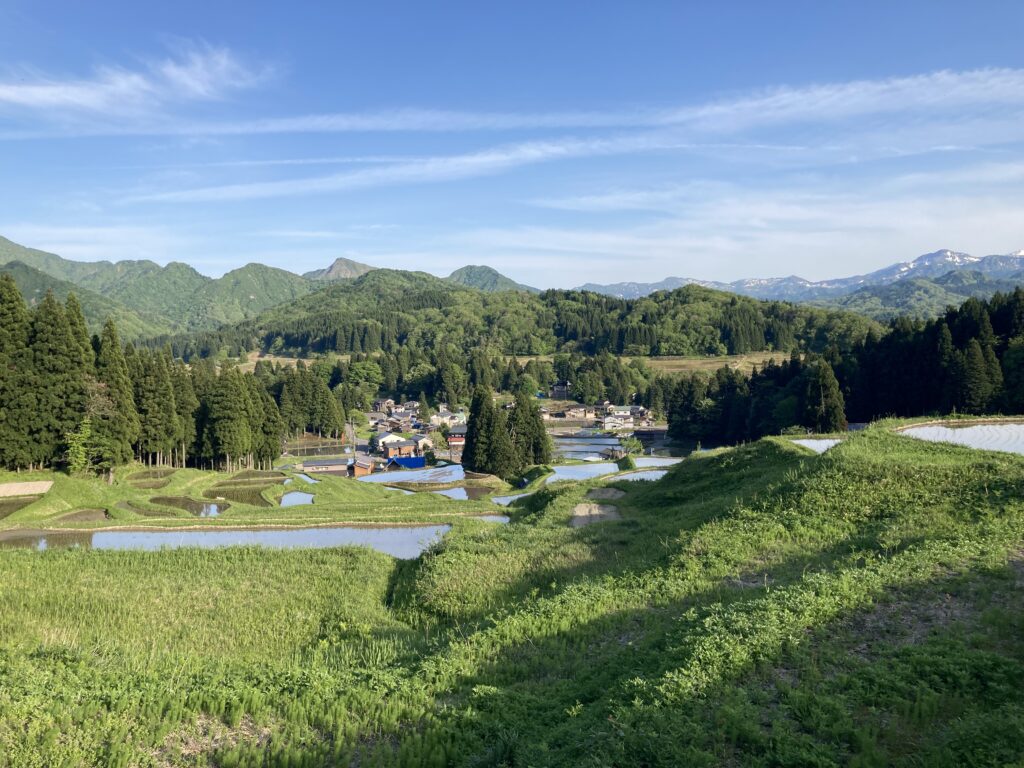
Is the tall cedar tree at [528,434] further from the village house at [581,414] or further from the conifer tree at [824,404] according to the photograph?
the village house at [581,414]

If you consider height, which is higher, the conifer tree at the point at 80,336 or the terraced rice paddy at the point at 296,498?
the conifer tree at the point at 80,336

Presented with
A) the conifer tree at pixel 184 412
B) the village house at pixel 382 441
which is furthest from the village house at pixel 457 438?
the conifer tree at pixel 184 412

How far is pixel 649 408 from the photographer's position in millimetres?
126500

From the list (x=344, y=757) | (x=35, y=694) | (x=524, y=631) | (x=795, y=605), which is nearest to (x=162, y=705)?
(x=35, y=694)

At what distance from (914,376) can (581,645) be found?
59.9m

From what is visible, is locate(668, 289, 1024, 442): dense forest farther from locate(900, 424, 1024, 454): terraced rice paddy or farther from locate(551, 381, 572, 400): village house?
locate(551, 381, 572, 400): village house

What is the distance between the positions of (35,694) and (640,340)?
178m

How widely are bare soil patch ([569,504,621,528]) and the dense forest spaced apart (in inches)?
1441

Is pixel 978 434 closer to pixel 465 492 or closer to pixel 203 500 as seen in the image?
pixel 465 492

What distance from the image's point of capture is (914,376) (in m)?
57.0

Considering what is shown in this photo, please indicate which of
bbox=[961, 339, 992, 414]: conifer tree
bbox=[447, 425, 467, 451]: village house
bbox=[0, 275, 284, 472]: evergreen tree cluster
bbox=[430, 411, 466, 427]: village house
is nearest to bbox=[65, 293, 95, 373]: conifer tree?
bbox=[0, 275, 284, 472]: evergreen tree cluster

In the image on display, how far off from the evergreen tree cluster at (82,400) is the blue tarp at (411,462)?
2561cm

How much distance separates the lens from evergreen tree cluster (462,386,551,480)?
60250 millimetres

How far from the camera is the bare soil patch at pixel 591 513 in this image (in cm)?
2383
